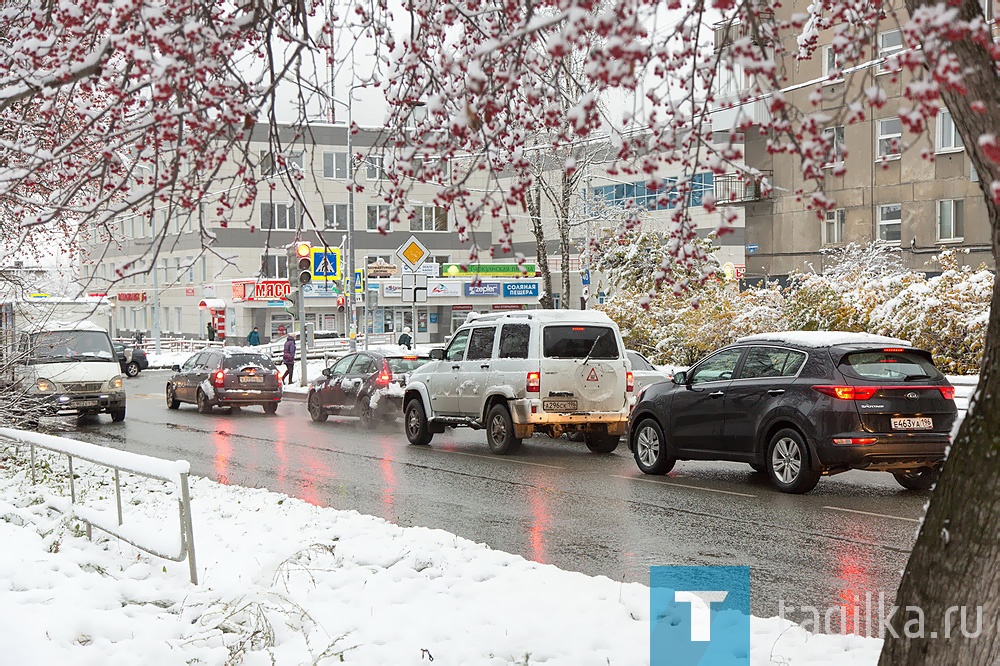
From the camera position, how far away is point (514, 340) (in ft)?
55.6

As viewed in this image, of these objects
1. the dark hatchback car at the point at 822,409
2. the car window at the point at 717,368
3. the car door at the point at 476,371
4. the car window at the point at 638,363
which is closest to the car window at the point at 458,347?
the car door at the point at 476,371

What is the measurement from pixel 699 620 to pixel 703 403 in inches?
282

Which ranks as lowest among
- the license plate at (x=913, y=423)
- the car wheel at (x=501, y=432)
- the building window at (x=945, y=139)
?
the car wheel at (x=501, y=432)

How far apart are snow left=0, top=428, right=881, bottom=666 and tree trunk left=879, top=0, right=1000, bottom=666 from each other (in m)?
1.35

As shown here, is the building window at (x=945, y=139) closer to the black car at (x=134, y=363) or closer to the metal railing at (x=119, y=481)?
the metal railing at (x=119, y=481)

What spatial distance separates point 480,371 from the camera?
686 inches

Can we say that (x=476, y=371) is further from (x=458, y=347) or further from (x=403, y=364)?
(x=403, y=364)

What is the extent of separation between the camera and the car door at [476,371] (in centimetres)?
1738

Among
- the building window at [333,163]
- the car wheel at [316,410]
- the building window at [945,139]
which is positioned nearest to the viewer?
the car wheel at [316,410]

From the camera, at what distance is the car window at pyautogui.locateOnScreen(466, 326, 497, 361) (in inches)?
687

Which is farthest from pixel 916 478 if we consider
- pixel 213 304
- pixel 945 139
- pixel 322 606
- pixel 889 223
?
pixel 213 304

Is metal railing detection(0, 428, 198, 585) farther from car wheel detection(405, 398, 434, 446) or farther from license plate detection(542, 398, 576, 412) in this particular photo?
car wheel detection(405, 398, 434, 446)

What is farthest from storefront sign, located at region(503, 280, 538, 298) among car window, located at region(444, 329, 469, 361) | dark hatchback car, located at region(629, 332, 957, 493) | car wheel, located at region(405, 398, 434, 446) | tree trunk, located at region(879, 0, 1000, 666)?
tree trunk, located at region(879, 0, 1000, 666)

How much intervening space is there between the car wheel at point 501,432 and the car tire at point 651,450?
104 inches
